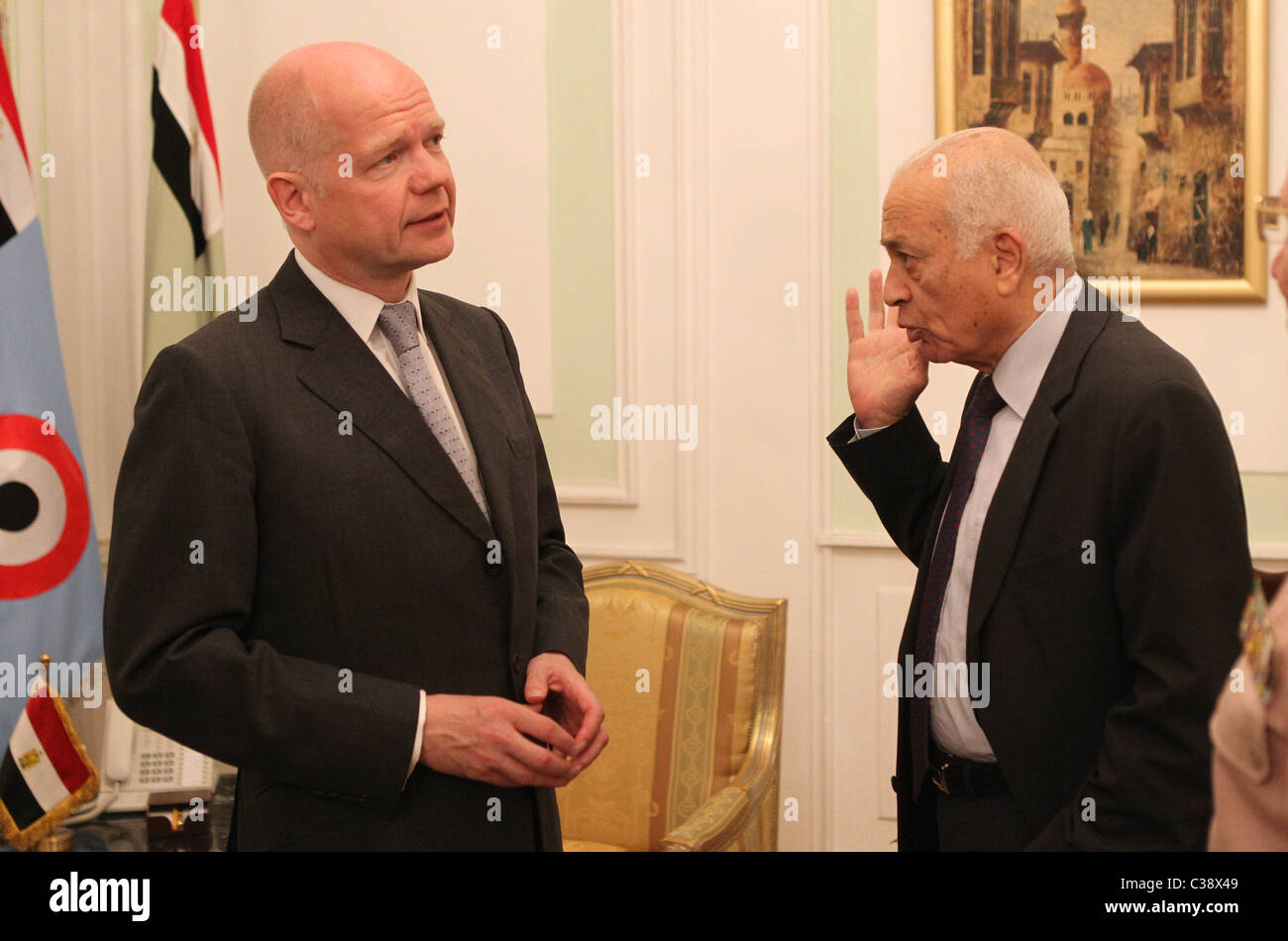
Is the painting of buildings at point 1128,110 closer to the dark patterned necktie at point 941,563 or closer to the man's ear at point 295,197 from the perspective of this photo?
the dark patterned necktie at point 941,563

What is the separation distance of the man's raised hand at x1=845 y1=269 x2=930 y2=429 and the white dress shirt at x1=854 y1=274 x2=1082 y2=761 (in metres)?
0.23

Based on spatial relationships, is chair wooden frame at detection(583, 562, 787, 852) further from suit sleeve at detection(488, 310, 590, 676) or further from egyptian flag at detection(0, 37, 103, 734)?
egyptian flag at detection(0, 37, 103, 734)

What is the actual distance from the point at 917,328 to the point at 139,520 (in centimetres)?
125

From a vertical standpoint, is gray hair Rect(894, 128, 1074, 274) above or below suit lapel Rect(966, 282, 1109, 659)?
above

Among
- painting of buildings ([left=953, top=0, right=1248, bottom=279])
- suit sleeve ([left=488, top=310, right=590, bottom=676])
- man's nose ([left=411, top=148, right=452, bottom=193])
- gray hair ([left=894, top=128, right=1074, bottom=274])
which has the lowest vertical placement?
suit sleeve ([left=488, top=310, right=590, bottom=676])

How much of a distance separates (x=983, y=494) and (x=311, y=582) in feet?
3.40

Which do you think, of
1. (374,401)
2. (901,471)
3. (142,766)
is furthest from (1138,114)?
(142,766)

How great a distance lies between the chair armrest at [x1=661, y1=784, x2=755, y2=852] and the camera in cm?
286

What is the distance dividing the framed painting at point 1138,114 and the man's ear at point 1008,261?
1.37 metres

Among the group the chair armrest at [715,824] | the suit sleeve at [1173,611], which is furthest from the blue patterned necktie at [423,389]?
the chair armrest at [715,824]

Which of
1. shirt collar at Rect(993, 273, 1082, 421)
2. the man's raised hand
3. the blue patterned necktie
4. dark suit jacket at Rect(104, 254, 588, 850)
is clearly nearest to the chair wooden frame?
dark suit jacket at Rect(104, 254, 588, 850)

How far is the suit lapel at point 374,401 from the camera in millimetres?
1850
